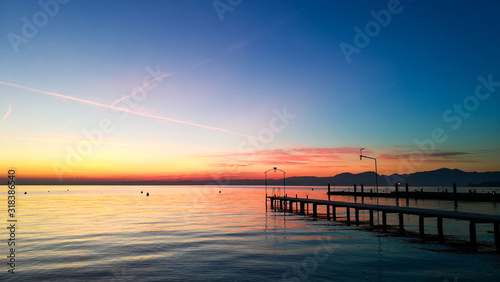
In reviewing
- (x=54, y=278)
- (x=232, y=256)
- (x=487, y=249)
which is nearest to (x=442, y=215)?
(x=487, y=249)

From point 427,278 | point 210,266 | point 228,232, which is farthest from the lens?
Answer: point 228,232

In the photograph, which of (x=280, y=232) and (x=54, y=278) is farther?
(x=280, y=232)

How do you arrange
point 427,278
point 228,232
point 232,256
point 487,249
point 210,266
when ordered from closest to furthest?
1. point 427,278
2. point 210,266
3. point 232,256
4. point 487,249
5. point 228,232

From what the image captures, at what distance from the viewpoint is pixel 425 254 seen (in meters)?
25.5

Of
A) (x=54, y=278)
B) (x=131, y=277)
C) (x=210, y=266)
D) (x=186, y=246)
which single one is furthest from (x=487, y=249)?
(x=54, y=278)

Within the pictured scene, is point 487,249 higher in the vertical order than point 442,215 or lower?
lower

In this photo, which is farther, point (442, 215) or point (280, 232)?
point (280, 232)

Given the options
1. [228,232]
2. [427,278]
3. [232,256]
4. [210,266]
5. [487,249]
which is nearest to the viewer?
[427,278]

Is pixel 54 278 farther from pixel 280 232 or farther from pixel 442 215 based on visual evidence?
pixel 442 215

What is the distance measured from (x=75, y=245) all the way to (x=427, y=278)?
27.6 meters

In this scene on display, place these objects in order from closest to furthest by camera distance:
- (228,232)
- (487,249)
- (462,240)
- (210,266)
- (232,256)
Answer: (210,266) → (232,256) → (487,249) → (462,240) → (228,232)

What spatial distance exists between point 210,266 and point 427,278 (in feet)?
43.3

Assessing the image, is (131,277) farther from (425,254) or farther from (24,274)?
(425,254)

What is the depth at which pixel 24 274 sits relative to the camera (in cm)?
2025
